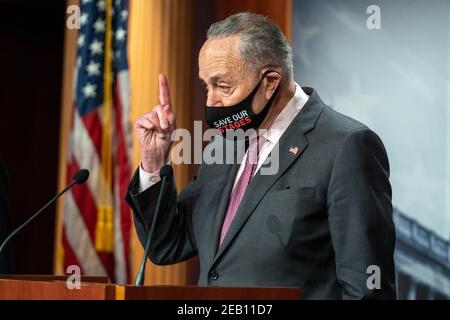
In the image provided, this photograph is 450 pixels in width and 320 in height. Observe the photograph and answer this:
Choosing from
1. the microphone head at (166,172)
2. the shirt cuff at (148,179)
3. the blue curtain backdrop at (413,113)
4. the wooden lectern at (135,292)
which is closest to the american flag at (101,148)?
the blue curtain backdrop at (413,113)

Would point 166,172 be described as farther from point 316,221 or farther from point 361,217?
point 361,217

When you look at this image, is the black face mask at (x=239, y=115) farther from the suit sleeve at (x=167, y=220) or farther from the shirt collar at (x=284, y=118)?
the suit sleeve at (x=167, y=220)

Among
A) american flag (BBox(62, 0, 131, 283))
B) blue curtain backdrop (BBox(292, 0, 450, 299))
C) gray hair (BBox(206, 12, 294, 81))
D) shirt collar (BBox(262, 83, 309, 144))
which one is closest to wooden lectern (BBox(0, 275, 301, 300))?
shirt collar (BBox(262, 83, 309, 144))

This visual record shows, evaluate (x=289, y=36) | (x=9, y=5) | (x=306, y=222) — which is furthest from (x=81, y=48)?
(x=306, y=222)

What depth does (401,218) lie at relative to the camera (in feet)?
14.8

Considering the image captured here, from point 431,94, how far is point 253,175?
206 centimetres

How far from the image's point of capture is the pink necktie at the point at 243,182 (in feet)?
8.89

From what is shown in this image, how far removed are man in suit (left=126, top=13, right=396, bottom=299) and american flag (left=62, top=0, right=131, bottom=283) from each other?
2.12 m

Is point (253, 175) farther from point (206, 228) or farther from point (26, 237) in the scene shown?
point (26, 237)

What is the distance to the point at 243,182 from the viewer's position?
2756mm

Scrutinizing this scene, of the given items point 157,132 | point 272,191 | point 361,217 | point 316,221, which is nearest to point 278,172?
point 272,191

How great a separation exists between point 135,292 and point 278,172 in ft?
3.14

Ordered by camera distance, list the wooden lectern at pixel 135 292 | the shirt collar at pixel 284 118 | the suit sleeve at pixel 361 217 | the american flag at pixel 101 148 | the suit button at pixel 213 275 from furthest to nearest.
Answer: the american flag at pixel 101 148 < the shirt collar at pixel 284 118 < the suit button at pixel 213 275 < the suit sleeve at pixel 361 217 < the wooden lectern at pixel 135 292

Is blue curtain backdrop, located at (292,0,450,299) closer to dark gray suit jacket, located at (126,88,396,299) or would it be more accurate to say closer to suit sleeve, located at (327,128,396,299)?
dark gray suit jacket, located at (126,88,396,299)
